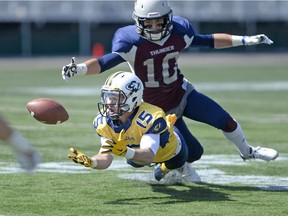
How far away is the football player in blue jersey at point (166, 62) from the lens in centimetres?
785

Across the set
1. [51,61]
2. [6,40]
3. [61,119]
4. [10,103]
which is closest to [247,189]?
[61,119]

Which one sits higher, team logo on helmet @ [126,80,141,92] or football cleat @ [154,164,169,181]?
team logo on helmet @ [126,80,141,92]

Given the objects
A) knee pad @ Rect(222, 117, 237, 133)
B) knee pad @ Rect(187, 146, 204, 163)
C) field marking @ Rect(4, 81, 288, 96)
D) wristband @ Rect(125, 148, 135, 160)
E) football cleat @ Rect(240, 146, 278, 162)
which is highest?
wristband @ Rect(125, 148, 135, 160)

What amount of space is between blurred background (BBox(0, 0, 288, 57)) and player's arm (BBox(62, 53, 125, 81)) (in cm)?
3200

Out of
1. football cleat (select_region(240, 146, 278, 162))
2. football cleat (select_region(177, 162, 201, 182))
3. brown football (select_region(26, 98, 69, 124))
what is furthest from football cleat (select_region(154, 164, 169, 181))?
brown football (select_region(26, 98, 69, 124))

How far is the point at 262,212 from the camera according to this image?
6445mm

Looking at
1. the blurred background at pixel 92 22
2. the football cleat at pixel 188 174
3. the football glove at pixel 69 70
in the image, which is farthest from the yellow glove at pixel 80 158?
the blurred background at pixel 92 22

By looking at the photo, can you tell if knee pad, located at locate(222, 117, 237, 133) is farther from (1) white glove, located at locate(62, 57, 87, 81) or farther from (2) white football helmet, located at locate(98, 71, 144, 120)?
(1) white glove, located at locate(62, 57, 87, 81)

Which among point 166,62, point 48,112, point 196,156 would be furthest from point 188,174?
point 48,112

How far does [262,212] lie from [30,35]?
36217 mm

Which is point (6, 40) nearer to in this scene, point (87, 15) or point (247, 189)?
point (87, 15)

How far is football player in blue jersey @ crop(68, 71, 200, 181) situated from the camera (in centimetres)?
692

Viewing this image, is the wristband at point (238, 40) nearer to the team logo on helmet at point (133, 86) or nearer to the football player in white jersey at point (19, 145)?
the team logo on helmet at point (133, 86)

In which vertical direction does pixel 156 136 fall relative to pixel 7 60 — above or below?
above
